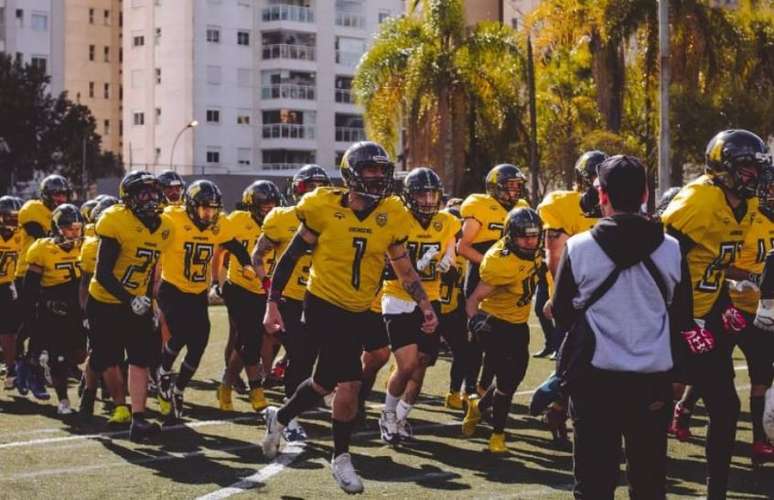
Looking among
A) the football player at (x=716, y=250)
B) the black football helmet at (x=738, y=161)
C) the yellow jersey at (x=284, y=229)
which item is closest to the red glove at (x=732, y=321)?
the football player at (x=716, y=250)

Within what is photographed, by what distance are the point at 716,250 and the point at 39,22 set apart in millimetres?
79926

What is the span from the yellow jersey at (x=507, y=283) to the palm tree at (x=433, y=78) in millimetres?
27056

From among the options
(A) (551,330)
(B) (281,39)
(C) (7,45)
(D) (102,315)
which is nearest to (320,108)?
(B) (281,39)

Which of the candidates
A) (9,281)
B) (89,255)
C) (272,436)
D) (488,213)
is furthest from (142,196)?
(9,281)

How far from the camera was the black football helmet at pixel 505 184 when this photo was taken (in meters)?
11.5

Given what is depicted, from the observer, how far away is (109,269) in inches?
405

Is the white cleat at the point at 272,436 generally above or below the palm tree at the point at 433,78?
below

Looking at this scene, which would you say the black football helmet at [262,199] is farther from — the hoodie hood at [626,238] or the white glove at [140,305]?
the hoodie hood at [626,238]

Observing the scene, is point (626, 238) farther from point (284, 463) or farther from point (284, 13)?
point (284, 13)

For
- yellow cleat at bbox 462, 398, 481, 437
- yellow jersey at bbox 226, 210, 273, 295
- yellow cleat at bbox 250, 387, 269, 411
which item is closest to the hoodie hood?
yellow cleat at bbox 462, 398, 481, 437

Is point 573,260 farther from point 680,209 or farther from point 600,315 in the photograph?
point 680,209

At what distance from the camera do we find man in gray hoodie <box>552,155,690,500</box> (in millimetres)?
5906

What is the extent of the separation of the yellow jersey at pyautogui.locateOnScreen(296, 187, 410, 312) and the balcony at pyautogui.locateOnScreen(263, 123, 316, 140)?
67340 millimetres

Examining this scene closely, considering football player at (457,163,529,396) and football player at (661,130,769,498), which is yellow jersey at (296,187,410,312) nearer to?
football player at (661,130,769,498)
